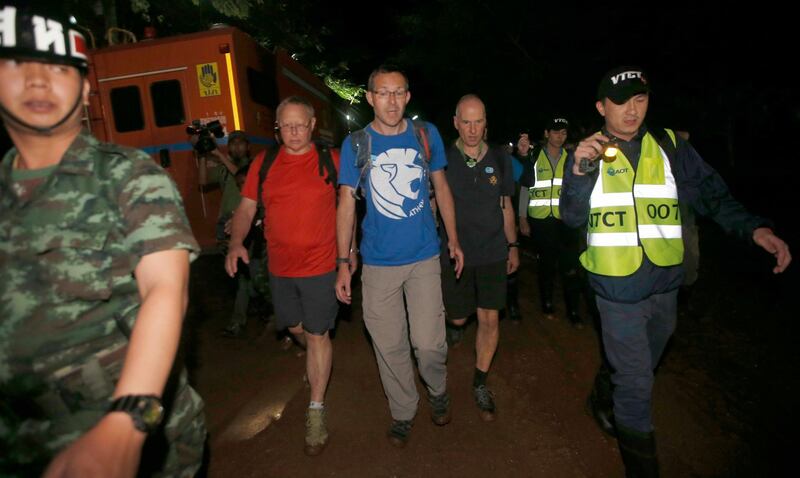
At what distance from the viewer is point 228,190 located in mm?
5422

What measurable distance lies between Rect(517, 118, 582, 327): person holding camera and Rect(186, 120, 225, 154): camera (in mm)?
4037

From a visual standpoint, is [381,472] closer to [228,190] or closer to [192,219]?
[228,190]

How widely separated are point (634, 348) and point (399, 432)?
174cm

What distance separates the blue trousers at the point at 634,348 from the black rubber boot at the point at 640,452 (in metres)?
0.04

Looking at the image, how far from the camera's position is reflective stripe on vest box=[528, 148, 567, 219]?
541 cm

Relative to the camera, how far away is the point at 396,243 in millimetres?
3215

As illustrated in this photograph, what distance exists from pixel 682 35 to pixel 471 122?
720cm

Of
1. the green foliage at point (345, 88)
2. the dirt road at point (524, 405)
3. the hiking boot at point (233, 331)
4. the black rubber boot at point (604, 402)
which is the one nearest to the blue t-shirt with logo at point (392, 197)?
the dirt road at point (524, 405)

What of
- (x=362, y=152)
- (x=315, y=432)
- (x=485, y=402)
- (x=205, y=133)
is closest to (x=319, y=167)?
(x=362, y=152)

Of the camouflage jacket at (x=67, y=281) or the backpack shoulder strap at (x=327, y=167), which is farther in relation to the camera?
the backpack shoulder strap at (x=327, y=167)

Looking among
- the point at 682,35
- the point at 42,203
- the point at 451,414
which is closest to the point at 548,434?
the point at 451,414

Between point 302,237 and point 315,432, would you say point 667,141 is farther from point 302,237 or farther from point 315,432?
point 315,432

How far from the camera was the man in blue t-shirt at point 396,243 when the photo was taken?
10.5 ft

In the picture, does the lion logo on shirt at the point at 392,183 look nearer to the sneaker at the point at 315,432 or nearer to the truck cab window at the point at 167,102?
the sneaker at the point at 315,432
